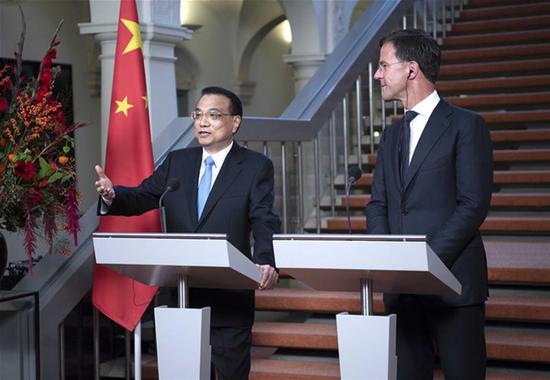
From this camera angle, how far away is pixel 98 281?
15.4 ft

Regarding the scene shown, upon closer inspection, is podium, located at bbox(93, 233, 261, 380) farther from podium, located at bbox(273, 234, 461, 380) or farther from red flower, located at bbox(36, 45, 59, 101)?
red flower, located at bbox(36, 45, 59, 101)

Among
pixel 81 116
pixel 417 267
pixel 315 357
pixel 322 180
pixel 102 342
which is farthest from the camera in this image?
pixel 81 116

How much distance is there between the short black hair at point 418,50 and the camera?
3.60 meters

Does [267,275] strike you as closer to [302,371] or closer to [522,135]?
[302,371]

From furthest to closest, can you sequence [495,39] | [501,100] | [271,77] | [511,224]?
[271,77] → [495,39] → [501,100] → [511,224]

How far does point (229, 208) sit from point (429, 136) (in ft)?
2.61

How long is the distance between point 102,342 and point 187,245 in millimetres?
2000

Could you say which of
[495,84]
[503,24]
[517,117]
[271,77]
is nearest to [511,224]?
[517,117]

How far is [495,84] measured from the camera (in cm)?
802

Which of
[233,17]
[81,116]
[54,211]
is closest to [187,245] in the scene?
[54,211]

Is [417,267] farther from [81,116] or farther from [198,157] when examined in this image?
[81,116]

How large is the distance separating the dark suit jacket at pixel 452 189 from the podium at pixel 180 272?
0.62 meters

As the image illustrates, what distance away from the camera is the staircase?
16.8 feet

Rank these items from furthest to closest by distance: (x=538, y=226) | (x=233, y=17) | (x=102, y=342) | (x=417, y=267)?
(x=233, y=17)
(x=538, y=226)
(x=102, y=342)
(x=417, y=267)
